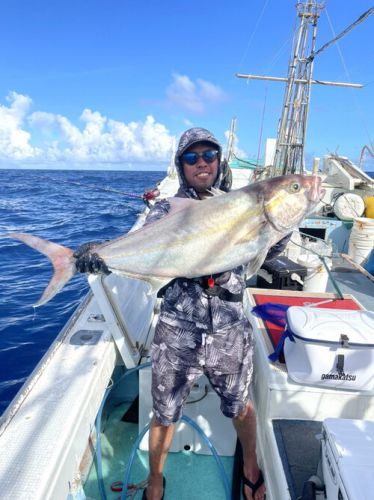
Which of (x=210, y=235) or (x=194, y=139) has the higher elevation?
(x=194, y=139)

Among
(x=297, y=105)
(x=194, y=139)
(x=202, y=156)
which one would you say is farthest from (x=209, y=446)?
(x=297, y=105)

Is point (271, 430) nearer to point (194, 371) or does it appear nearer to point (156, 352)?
point (194, 371)

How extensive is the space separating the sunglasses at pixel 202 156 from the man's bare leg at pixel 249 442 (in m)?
1.98

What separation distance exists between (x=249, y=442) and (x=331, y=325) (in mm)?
1150

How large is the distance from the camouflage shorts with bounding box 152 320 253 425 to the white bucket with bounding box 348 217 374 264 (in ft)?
23.2

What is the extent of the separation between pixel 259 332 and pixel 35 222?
1718 centimetres

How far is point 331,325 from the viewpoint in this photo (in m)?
2.76

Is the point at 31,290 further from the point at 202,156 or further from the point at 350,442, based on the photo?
the point at 350,442

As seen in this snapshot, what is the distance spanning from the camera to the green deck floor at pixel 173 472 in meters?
3.10

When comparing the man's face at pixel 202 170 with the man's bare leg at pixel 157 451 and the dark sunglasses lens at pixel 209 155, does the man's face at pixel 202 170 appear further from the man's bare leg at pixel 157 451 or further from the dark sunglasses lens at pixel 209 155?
the man's bare leg at pixel 157 451

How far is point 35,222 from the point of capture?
18.2 metres

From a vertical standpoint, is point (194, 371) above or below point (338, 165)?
below

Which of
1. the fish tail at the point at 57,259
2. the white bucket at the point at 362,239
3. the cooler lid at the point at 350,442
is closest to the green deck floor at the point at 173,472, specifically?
the cooler lid at the point at 350,442

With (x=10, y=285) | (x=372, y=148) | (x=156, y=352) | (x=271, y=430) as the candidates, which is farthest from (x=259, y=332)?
(x=372, y=148)
